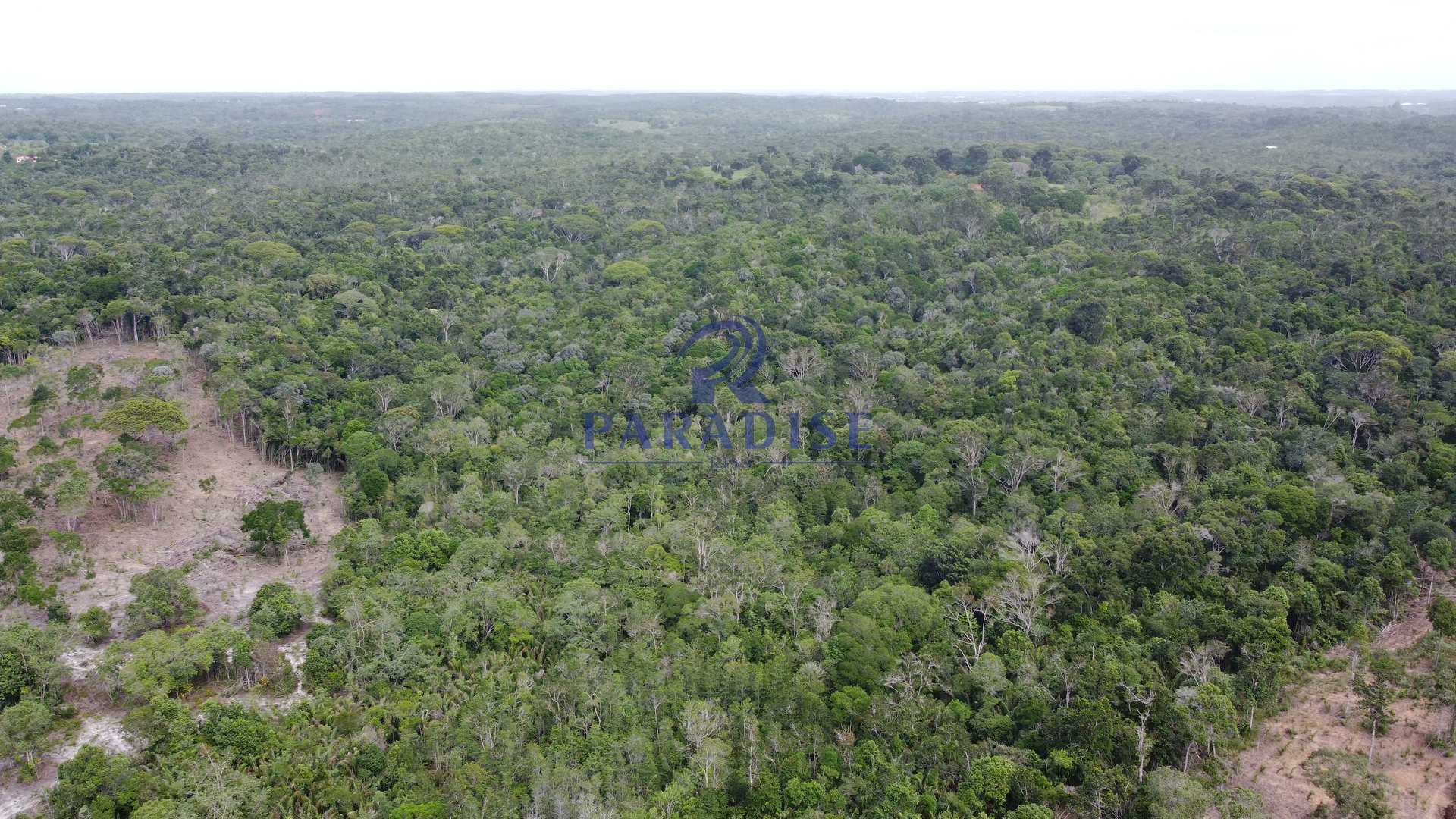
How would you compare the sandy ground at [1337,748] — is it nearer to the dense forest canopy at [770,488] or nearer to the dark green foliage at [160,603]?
the dense forest canopy at [770,488]

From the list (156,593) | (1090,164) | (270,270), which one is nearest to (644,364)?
(156,593)

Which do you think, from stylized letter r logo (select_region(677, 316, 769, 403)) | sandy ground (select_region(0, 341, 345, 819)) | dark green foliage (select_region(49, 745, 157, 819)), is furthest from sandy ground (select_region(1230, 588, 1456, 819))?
dark green foliage (select_region(49, 745, 157, 819))

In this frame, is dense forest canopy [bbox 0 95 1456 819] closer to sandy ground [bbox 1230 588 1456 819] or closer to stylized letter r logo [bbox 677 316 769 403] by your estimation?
sandy ground [bbox 1230 588 1456 819]

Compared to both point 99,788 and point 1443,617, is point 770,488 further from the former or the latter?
point 99,788

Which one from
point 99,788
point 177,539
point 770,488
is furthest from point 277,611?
point 770,488

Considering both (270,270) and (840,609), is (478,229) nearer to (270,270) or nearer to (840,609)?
(270,270)

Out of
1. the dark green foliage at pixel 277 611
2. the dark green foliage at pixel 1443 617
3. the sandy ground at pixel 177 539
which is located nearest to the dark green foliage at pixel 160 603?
the sandy ground at pixel 177 539
